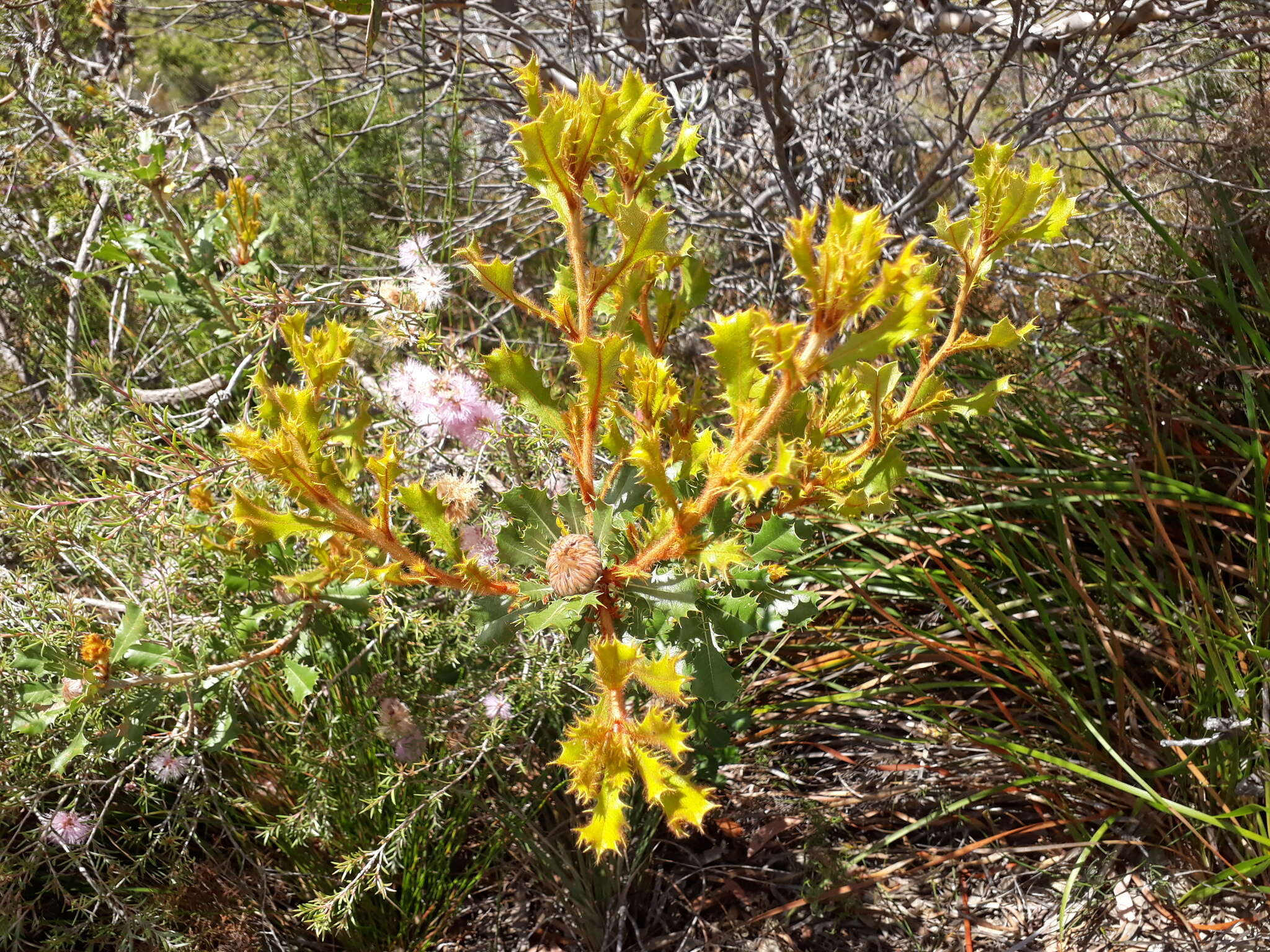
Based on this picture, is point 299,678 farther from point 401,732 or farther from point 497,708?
point 497,708

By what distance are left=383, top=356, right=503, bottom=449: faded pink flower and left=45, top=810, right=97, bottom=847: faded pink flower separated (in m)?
1.01

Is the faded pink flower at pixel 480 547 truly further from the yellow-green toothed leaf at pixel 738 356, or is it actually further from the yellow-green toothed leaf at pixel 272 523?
the yellow-green toothed leaf at pixel 738 356

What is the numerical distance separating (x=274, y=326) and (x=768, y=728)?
4.27 feet

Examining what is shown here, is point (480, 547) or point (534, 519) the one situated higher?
point (534, 519)

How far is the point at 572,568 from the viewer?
0.96 m

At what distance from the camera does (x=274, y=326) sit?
166 cm

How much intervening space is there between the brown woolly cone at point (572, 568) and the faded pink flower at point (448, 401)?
0.54 metres

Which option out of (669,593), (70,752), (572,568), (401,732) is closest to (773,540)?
(669,593)

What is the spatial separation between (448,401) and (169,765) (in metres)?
0.93

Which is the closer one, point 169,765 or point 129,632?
point 129,632

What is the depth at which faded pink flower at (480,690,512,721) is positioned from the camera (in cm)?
166

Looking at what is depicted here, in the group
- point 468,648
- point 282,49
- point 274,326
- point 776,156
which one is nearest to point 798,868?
point 468,648

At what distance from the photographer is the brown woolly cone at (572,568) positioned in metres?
0.96

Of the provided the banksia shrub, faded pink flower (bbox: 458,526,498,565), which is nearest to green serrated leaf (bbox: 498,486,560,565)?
the banksia shrub
